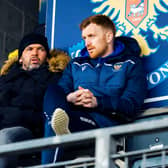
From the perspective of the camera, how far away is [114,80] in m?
3.76

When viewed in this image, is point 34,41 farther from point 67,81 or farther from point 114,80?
point 114,80

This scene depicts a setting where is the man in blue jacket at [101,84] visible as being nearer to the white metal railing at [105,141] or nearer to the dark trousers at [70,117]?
the dark trousers at [70,117]

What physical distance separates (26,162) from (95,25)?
759 mm

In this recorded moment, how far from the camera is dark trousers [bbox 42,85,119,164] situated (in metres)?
3.52

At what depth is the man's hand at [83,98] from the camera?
11.9 ft

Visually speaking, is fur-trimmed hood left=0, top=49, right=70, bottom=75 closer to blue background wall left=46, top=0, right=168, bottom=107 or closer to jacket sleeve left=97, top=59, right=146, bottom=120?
blue background wall left=46, top=0, right=168, bottom=107

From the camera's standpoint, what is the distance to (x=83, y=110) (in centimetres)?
365

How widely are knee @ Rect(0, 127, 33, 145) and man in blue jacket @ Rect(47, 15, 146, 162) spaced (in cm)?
24

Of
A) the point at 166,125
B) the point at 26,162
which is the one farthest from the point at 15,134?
the point at 166,125

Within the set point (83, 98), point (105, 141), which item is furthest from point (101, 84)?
point (105, 141)

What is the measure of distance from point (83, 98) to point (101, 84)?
17 cm

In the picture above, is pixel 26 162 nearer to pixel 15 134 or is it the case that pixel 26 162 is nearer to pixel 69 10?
pixel 15 134

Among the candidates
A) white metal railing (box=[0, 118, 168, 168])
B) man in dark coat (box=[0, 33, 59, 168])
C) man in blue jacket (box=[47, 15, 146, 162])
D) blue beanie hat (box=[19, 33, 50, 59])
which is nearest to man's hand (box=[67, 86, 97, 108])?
Result: man in blue jacket (box=[47, 15, 146, 162])

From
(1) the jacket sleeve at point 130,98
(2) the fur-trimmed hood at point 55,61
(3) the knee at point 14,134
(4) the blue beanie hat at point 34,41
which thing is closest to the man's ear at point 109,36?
(1) the jacket sleeve at point 130,98
